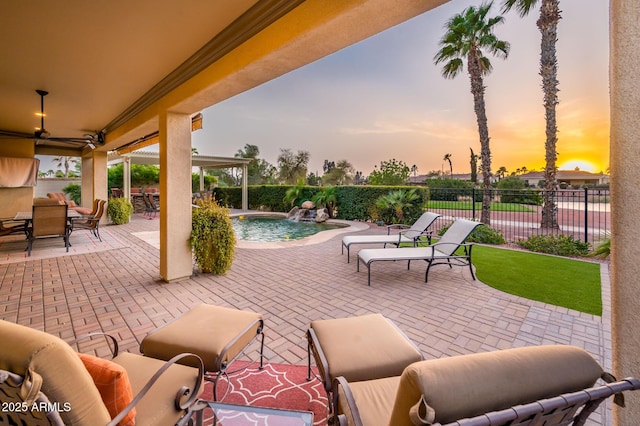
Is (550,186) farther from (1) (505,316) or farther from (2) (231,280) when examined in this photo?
(2) (231,280)

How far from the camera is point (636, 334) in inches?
49.6

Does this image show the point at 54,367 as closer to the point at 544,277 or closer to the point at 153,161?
the point at 544,277

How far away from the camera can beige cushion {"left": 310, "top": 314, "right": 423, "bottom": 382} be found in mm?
1735

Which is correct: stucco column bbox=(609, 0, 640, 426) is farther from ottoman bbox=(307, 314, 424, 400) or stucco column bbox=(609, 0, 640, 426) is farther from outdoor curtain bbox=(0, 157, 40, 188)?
outdoor curtain bbox=(0, 157, 40, 188)

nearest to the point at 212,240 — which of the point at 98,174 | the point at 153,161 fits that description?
the point at 98,174

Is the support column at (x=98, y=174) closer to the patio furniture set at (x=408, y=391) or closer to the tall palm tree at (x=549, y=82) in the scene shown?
the patio furniture set at (x=408, y=391)

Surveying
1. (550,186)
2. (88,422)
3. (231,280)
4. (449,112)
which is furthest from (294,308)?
(449,112)

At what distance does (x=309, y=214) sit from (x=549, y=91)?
10106 millimetres

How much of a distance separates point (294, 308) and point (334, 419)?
2.38 m

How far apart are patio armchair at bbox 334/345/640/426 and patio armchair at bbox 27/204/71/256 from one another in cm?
827

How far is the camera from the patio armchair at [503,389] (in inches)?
33.5

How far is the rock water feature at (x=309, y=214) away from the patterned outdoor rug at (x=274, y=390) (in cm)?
1112

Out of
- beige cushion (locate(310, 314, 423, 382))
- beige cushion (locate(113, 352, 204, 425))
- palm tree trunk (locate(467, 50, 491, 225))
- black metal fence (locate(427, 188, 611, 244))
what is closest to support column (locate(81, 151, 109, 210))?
beige cushion (locate(113, 352, 204, 425))

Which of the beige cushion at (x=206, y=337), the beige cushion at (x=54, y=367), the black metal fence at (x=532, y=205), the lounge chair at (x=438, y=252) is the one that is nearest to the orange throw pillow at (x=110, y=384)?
the beige cushion at (x=54, y=367)
